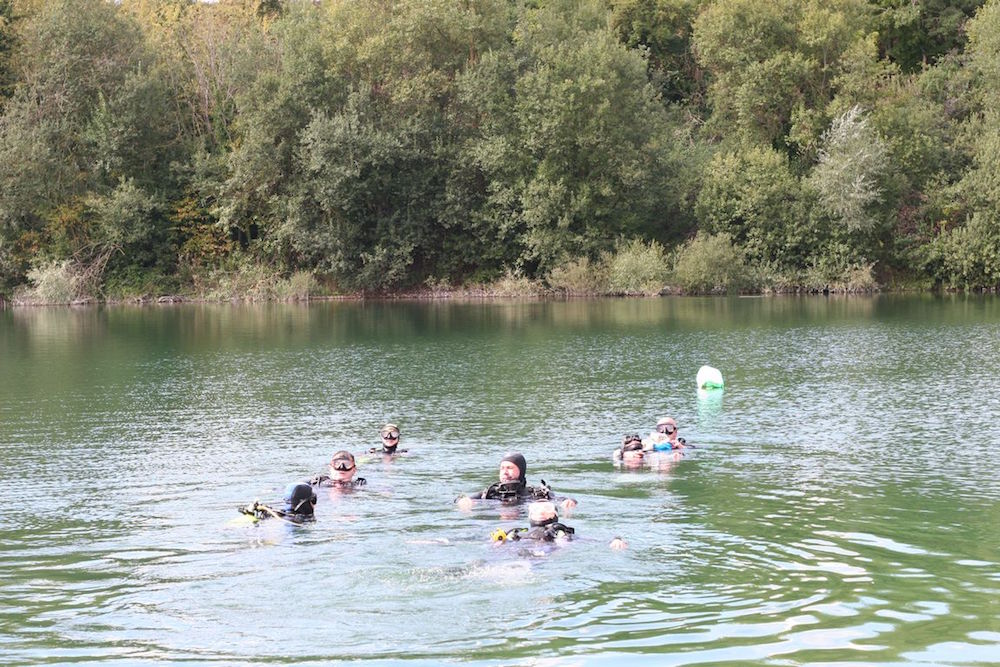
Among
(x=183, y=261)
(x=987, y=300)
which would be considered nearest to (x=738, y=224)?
(x=987, y=300)

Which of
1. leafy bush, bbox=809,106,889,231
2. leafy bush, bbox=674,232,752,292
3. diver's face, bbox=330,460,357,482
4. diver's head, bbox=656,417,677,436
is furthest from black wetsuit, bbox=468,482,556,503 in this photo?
leafy bush, bbox=809,106,889,231

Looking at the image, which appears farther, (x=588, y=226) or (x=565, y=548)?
(x=588, y=226)

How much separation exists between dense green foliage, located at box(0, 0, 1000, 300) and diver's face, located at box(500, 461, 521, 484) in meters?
68.1

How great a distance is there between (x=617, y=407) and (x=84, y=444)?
48.4ft

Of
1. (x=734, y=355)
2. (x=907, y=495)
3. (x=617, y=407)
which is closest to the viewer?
(x=907, y=495)

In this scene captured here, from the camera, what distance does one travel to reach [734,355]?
Result: 156 ft

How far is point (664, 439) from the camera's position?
89.4 feet

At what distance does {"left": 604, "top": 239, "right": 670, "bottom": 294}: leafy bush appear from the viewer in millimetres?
89750

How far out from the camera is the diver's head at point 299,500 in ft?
70.8

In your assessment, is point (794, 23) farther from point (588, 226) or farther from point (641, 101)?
point (588, 226)

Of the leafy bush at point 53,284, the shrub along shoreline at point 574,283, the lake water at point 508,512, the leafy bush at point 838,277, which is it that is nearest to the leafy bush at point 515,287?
the shrub along shoreline at point 574,283

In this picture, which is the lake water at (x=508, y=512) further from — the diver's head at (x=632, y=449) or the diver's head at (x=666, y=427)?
the diver's head at (x=666, y=427)

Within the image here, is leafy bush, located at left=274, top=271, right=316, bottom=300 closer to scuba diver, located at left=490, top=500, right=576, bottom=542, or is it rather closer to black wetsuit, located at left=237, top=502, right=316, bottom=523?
black wetsuit, located at left=237, top=502, right=316, bottom=523

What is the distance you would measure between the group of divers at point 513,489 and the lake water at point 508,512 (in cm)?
39
